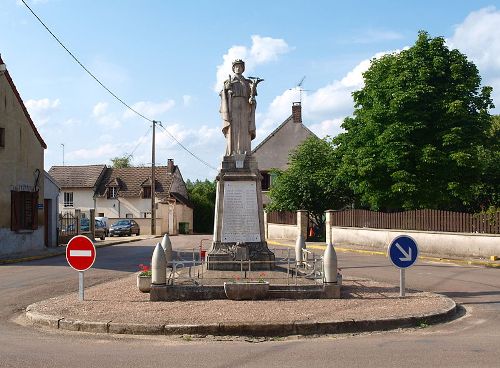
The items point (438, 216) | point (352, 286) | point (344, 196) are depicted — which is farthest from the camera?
point (344, 196)

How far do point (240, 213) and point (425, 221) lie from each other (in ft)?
47.7

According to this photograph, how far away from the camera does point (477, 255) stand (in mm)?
23000

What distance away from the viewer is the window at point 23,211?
25.0 m

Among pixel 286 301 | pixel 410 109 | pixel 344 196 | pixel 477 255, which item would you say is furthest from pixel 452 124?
pixel 286 301

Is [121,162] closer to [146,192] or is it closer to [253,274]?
[146,192]

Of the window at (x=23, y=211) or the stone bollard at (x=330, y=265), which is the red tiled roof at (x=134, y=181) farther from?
the stone bollard at (x=330, y=265)

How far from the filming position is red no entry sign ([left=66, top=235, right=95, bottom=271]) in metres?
11.2

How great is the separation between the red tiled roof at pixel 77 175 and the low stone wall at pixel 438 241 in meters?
41.2

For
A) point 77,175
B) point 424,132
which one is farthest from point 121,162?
point 424,132

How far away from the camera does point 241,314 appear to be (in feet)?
31.8

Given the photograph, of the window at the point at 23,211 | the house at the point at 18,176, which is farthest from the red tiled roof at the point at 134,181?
the window at the point at 23,211

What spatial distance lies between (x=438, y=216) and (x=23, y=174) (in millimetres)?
17935

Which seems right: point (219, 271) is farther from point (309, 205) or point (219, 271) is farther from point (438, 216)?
point (309, 205)

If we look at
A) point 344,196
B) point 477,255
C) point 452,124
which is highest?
point 452,124
